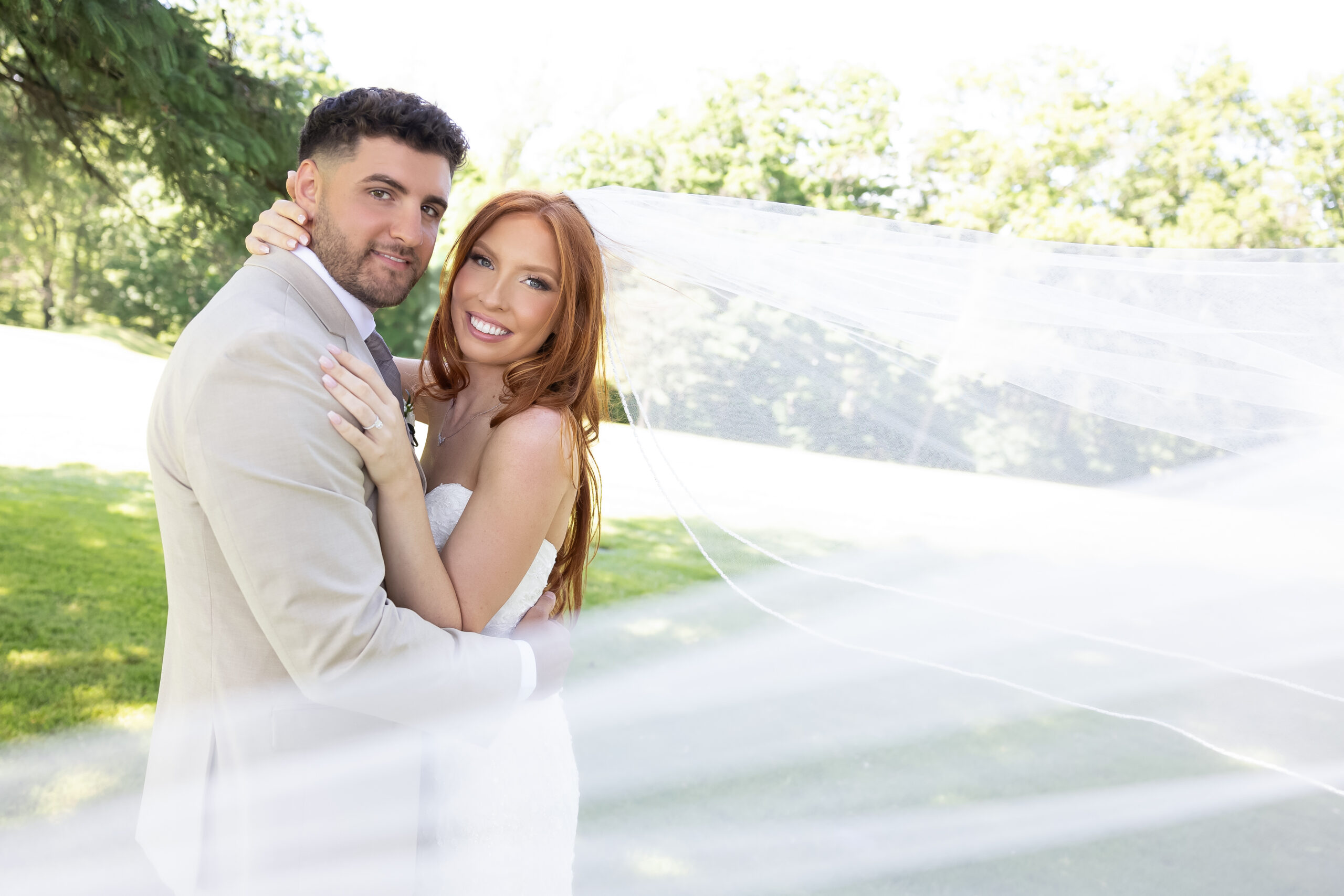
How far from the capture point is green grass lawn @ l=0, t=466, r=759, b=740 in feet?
15.4

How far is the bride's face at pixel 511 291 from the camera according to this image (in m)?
2.32

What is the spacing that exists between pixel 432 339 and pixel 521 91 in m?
27.6

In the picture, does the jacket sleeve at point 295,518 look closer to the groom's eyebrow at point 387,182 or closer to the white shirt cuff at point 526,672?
the white shirt cuff at point 526,672

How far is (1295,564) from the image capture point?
2.17 metres

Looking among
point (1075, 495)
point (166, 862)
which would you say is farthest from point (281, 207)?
point (1075, 495)

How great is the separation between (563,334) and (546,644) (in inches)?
29.9

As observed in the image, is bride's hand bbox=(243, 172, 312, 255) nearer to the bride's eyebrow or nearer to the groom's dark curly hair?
the groom's dark curly hair

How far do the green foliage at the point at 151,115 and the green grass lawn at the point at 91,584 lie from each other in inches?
91.4

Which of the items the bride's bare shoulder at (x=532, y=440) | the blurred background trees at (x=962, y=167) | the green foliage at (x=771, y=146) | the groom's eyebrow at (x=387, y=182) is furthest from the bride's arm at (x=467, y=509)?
the green foliage at (x=771, y=146)

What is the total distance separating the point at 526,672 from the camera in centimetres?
196

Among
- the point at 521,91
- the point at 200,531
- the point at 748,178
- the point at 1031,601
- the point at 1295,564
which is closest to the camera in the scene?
the point at 200,531

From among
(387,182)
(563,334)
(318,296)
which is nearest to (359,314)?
(318,296)

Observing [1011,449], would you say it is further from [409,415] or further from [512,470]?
[409,415]

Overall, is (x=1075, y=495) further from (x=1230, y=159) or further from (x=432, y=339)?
(x=1230, y=159)
